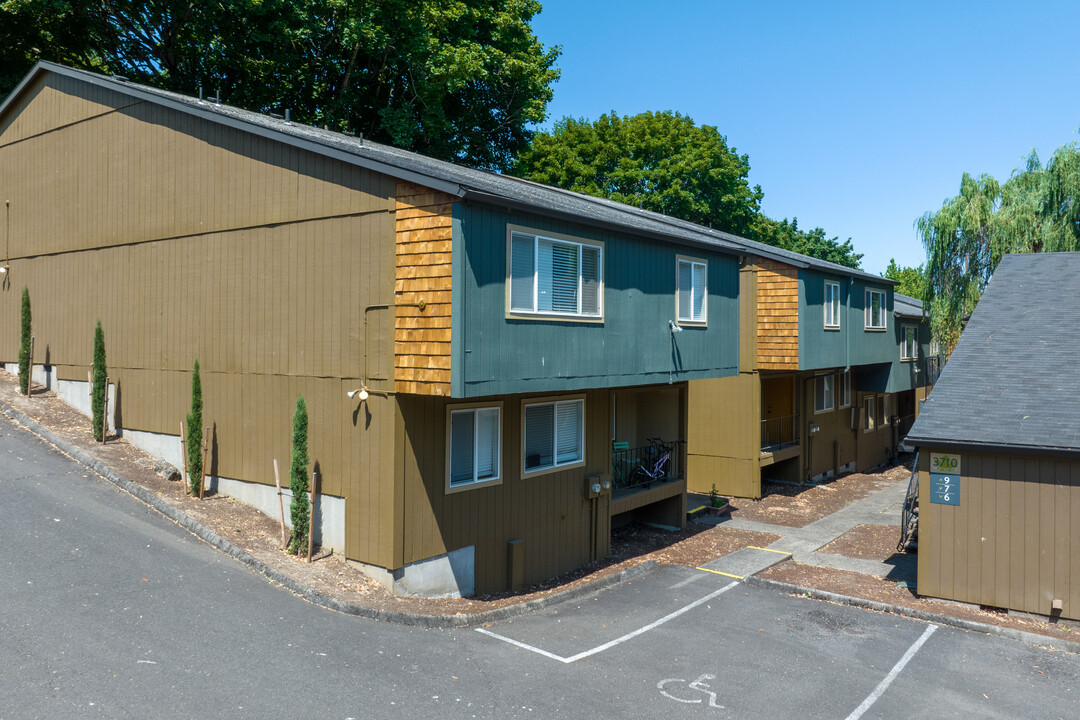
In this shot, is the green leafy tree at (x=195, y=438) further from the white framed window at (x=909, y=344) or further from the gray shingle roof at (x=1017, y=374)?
the white framed window at (x=909, y=344)

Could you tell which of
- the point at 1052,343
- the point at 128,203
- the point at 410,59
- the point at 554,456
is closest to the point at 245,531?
the point at 554,456

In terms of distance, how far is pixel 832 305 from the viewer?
74.9 feet

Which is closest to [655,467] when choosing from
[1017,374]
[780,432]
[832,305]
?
[1017,374]

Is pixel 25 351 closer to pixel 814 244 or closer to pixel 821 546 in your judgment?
pixel 821 546

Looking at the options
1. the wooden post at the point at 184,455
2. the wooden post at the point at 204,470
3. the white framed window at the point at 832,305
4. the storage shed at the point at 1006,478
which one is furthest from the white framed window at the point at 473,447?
the white framed window at the point at 832,305

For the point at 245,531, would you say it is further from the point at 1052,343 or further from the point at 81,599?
the point at 1052,343

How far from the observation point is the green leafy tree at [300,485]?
38.9ft

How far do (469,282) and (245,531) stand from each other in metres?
6.08

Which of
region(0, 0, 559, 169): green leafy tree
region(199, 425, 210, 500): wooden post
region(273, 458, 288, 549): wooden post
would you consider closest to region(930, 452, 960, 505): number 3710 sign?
region(273, 458, 288, 549): wooden post

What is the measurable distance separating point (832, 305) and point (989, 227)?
10361mm

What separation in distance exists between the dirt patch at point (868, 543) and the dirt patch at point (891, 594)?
1684mm

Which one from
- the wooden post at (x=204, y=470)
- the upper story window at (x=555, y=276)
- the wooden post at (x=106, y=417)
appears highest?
the upper story window at (x=555, y=276)

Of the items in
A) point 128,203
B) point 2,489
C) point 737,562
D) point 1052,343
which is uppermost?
point 128,203

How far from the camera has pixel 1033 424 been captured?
11906 millimetres
